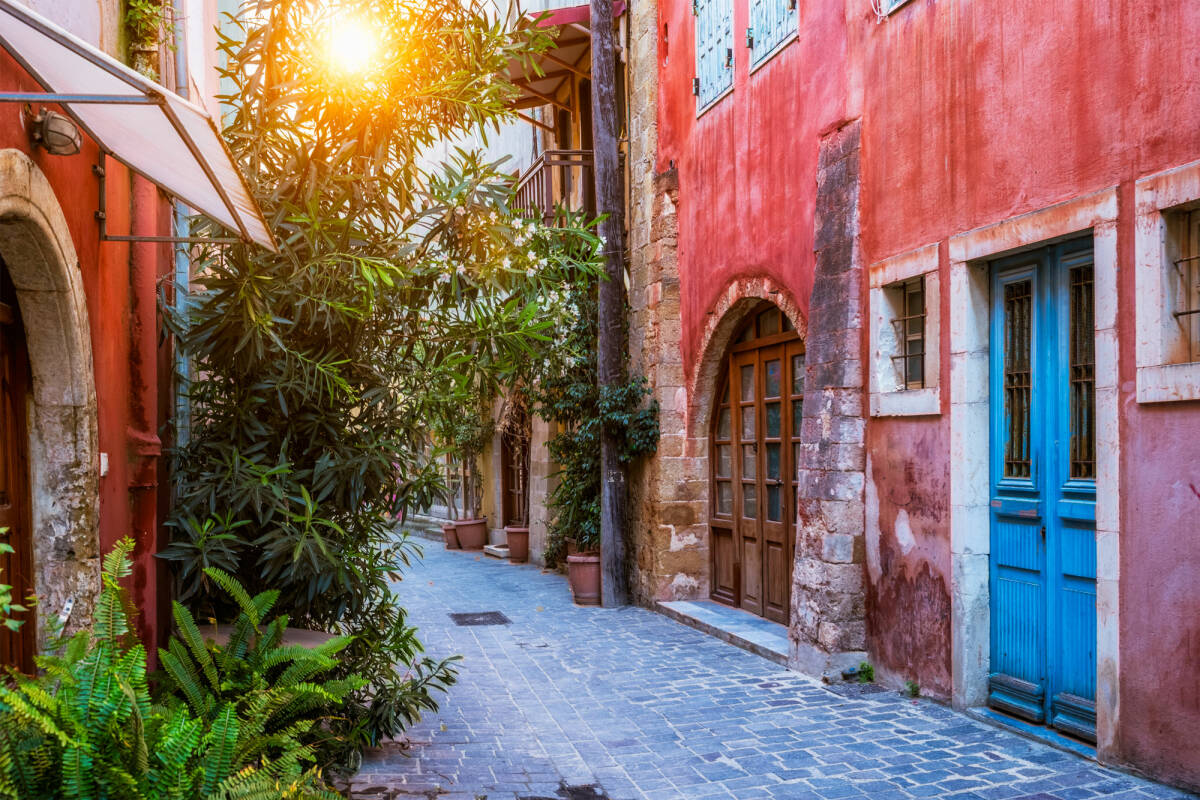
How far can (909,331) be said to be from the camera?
6773 mm

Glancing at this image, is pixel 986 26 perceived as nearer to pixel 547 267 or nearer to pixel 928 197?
pixel 928 197

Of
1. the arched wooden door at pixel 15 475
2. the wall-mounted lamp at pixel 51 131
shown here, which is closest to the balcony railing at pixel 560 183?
the arched wooden door at pixel 15 475

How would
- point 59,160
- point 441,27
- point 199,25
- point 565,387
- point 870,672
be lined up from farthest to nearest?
point 565,387 → point 199,25 → point 870,672 → point 441,27 → point 59,160

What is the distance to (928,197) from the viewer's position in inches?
248

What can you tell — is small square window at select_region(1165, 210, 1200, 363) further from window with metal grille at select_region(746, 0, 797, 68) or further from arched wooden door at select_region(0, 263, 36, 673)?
arched wooden door at select_region(0, 263, 36, 673)

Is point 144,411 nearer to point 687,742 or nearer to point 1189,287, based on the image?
point 687,742

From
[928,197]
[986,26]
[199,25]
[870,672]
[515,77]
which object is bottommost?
[870,672]

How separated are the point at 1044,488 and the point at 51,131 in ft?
15.8

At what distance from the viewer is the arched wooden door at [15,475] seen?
13.1 ft

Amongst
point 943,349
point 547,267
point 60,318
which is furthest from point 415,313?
point 943,349

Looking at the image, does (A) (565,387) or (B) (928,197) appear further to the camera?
(A) (565,387)

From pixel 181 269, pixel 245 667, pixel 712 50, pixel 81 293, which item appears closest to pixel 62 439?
pixel 81 293

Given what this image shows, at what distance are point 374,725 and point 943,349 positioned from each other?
384 cm

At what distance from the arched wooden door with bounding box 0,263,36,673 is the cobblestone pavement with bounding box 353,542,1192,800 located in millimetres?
1638
